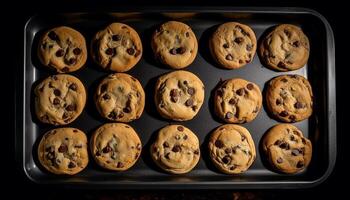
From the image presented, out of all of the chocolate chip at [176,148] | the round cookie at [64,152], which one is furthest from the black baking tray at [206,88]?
the chocolate chip at [176,148]

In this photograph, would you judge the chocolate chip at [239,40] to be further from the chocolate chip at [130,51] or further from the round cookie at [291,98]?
the chocolate chip at [130,51]

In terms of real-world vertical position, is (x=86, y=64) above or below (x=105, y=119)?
above

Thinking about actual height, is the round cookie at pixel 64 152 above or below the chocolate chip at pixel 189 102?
below

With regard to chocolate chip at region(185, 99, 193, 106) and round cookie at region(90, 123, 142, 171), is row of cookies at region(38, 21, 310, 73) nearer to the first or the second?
chocolate chip at region(185, 99, 193, 106)

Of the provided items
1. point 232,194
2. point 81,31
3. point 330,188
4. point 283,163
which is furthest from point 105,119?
point 330,188

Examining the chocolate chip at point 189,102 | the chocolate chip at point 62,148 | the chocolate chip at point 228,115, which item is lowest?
the chocolate chip at point 62,148

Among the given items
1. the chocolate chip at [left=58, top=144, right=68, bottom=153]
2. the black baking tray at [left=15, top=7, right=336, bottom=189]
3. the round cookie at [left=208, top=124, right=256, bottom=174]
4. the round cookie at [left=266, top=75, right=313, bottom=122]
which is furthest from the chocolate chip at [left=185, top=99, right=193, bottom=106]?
the chocolate chip at [left=58, top=144, right=68, bottom=153]

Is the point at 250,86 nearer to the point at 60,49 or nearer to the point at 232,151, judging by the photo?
the point at 232,151

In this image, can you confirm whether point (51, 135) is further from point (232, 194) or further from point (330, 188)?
point (330, 188)
